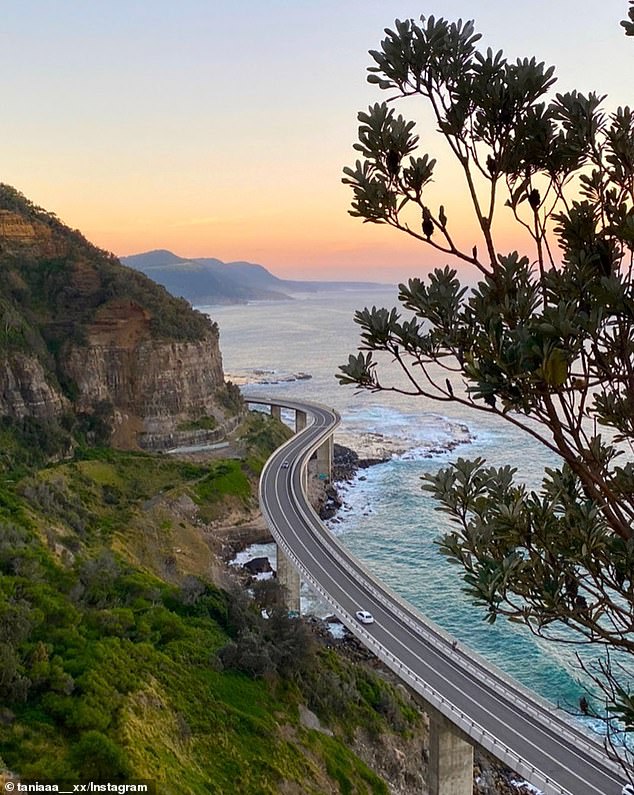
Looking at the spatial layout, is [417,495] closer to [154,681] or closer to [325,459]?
[325,459]

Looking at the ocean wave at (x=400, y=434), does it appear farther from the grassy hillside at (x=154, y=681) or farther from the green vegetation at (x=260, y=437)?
the grassy hillside at (x=154, y=681)

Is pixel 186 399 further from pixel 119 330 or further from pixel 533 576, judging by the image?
pixel 533 576

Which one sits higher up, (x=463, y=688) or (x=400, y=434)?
(x=463, y=688)

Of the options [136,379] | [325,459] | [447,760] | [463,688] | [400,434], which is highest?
[136,379]

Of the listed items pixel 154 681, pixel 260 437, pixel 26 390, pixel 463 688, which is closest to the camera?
pixel 154 681

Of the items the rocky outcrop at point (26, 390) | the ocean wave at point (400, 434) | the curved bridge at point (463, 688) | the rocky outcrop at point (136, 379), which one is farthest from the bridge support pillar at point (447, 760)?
the ocean wave at point (400, 434)

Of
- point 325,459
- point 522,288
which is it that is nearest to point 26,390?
point 325,459

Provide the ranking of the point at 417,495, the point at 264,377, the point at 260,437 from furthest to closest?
the point at 264,377, the point at 260,437, the point at 417,495
